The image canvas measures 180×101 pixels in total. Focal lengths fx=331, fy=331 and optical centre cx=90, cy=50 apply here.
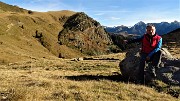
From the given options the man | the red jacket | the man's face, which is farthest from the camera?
the red jacket

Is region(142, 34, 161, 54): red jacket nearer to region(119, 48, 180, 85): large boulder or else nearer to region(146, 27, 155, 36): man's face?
region(146, 27, 155, 36): man's face

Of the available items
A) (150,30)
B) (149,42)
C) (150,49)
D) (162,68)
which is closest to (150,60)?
(162,68)

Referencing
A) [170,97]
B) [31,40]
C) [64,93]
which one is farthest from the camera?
[31,40]

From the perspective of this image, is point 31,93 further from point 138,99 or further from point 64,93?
point 138,99

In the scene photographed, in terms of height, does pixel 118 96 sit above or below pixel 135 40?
below

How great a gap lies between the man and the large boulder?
40 cm

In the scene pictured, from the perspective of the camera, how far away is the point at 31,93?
1201 cm

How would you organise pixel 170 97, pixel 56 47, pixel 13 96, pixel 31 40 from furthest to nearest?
1. pixel 56 47
2. pixel 31 40
3. pixel 170 97
4. pixel 13 96

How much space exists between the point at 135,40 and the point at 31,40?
548ft

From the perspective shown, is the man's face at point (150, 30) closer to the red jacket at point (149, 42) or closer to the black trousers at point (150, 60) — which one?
the red jacket at point (149, 42)

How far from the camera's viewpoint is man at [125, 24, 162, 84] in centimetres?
1667

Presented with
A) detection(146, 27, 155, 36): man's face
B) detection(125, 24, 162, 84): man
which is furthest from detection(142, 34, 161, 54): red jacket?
detection(146, 27, 155, 36): man's face

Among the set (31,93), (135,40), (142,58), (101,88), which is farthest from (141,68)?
(31,93)

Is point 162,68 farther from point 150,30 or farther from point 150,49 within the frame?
point 150,30
